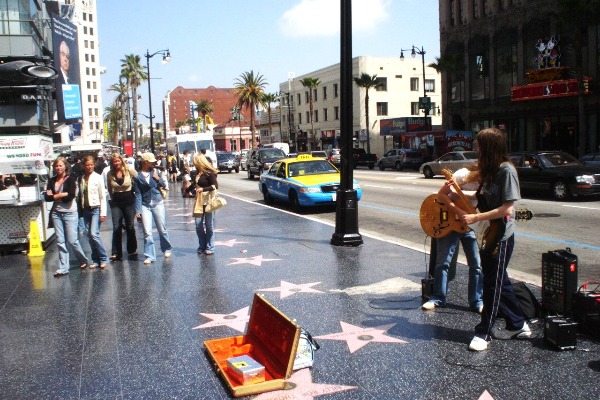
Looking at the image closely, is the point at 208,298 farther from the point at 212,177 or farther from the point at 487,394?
the point at 487,394

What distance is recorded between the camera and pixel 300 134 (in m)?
79.6

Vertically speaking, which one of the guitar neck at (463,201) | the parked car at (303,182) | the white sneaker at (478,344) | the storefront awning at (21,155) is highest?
the storefront awning at (21,155)

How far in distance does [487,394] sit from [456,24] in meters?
45.1

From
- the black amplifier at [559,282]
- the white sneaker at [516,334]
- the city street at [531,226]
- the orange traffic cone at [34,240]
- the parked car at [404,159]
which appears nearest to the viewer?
the white sneaker at [516,334]

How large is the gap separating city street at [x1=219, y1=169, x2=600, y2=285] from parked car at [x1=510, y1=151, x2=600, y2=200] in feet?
1.19

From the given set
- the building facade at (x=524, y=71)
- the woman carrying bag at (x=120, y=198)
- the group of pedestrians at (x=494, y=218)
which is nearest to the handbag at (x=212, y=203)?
the woman carrying bag at (x=120, y=198)

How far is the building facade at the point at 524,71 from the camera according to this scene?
107 feet

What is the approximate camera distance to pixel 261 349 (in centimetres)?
488

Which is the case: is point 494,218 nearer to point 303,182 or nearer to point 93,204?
point 93,204

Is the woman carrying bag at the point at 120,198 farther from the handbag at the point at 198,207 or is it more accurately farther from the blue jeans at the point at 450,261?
the blue jeans at the point at 450,261

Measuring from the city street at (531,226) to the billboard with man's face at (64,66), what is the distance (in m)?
16.2

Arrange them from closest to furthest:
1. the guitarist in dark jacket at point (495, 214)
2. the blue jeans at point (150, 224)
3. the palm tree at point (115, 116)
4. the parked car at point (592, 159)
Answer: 1. the guitarist in dark jacket at point (495, 214)
2. the blue jeans at point (150, 224)
3. the parked car at point (592, 159)
4. the palm tree at point (115, 116)

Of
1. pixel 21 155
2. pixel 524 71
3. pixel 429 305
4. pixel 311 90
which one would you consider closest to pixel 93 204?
pixel 21 155

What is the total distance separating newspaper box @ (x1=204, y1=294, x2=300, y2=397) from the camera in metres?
4.32
